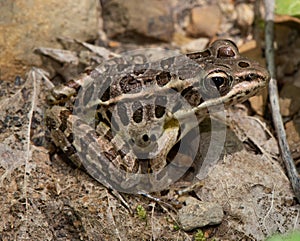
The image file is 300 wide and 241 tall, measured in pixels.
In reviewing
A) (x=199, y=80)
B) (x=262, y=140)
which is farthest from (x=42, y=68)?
(x=262, y=140)

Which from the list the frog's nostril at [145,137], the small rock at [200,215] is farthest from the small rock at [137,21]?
the small rock at [200,215]

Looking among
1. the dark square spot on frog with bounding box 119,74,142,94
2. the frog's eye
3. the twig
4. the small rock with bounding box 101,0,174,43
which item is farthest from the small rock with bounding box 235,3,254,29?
the dark square spot on frog with bounding box 119,74,142,94

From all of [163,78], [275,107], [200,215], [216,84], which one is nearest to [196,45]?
[275,107]

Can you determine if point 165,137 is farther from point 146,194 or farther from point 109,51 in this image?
point 109,51

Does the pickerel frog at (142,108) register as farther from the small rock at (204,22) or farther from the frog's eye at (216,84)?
the small rock at (204,22)

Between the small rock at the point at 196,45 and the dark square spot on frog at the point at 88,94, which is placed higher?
the small rock at the point at 196,45

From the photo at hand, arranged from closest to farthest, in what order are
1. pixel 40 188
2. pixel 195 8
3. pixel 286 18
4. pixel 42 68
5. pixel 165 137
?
1. pixel 40 188
2. pixel 165 137
3. pixel 42 68
4. pixel 286 18
5. pixel 195 8

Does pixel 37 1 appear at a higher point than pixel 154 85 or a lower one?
higher
